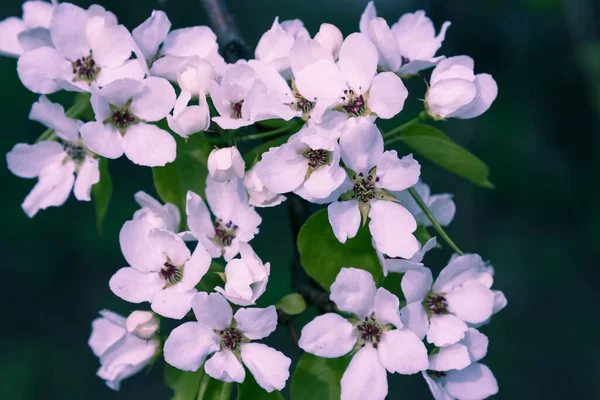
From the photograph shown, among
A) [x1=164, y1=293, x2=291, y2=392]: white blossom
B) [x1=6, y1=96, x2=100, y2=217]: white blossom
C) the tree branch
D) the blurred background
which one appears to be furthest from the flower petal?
the blurred background

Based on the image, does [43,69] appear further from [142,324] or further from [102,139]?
[142,324]

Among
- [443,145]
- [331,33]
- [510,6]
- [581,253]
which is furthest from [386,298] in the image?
[510,6]

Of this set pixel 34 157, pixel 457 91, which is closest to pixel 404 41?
pixel 457 91

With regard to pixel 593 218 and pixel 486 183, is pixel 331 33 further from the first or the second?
pixel 593 218

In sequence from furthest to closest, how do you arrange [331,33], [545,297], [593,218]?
[593,218] → [545,297] → [331,33]

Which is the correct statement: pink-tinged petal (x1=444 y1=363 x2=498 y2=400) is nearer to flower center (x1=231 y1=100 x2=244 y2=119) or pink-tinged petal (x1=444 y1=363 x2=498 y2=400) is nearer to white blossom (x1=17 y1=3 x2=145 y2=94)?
flower center (x1=231 y1=100 x2=244 y2=119)
